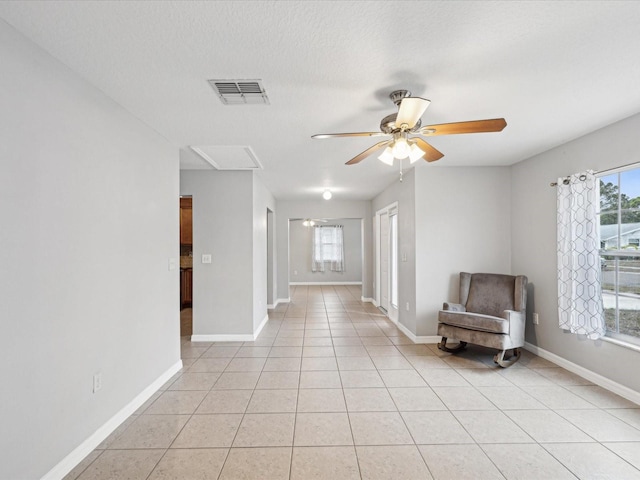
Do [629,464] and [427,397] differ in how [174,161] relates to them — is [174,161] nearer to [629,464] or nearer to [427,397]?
[427,397]

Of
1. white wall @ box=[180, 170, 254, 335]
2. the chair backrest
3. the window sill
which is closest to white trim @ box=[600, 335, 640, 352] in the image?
the window sill

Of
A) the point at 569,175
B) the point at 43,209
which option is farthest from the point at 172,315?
the point at 569,175

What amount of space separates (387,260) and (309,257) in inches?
185

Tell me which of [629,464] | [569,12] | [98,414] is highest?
[569,12]

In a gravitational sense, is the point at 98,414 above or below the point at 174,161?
below

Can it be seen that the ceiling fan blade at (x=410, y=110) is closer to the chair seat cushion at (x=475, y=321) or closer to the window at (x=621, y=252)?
the window at (x=621, y=252)

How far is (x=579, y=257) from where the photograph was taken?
127 inches

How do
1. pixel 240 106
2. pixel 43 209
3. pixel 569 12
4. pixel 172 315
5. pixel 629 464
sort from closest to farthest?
1. pixel 569 12
2. pixel 43 209
3. pixel 629 464
4. pixel 240 106
5. pixel 172 315

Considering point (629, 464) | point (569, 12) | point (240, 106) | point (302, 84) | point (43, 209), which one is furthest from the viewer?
point (240, 106)

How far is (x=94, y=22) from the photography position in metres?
1.58

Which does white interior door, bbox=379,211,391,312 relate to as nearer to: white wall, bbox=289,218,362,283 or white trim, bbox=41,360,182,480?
white wall, bbox=289,218,362,283

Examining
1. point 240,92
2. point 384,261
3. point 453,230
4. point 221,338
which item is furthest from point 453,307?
point 240,92

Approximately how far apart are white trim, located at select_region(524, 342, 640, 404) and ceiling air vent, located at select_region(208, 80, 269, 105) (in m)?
3.78

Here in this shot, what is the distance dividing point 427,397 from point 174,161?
3.31 m
